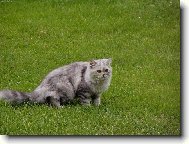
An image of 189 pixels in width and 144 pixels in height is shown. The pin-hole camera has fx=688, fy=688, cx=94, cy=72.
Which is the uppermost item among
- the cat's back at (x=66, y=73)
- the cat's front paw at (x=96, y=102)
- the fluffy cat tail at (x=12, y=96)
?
the cat's back at (x=66, y=73)

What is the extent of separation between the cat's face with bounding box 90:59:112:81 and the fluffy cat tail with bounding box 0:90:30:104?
0.95 meters

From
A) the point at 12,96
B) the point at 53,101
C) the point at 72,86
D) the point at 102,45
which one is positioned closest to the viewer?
the point at 12,96

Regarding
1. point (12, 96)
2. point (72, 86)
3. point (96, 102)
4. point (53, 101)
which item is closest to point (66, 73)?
point (72, 86)

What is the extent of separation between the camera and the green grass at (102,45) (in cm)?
897

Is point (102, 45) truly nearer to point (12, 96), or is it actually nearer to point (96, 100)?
point (96, 100)

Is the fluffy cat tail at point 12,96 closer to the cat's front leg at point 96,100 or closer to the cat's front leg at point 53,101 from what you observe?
the cat's front leg at point 53,101

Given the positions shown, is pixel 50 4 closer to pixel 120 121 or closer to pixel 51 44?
pixel 51 44

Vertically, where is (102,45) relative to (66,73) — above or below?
above

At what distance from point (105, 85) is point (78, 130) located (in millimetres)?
1123

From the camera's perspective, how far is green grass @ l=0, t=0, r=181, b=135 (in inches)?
353

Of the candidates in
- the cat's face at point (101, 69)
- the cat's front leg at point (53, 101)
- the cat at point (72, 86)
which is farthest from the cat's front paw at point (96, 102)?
the cat's front leg at point (53, 101)

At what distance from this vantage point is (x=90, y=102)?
920cm

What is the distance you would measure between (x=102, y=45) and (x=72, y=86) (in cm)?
102

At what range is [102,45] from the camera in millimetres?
9875
